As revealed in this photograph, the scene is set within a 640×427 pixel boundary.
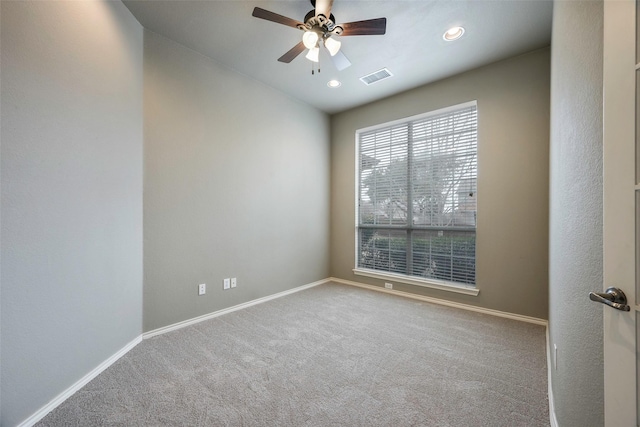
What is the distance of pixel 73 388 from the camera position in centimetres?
173

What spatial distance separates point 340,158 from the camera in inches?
181

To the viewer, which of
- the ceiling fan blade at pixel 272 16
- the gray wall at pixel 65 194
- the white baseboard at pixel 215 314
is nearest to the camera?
the gray wall at pixel 65 194

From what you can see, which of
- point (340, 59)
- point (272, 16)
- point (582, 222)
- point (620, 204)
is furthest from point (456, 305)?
point (272, 16)

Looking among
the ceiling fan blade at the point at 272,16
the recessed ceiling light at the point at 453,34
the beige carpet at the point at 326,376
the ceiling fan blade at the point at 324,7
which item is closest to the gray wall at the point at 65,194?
the beige carpet at the point at 326,376

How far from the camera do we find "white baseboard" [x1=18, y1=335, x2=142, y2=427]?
58.5 inches

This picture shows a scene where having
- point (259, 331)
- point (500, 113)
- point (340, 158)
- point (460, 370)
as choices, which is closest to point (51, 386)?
point (259, 331)

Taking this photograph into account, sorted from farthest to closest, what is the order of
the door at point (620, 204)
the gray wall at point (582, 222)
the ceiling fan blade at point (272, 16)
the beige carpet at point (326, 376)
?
the ceiling fan blade at point (272, 16)
the beige carpet at point (326, 376)
the gray wall at point (582, 222)
the door at point (620, 204)

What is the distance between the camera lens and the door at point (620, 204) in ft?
2.47

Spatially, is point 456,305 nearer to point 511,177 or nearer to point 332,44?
point 511,177

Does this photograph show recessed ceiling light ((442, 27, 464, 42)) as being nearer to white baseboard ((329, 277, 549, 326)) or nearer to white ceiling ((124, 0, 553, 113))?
white ceiling ((124, 0, 553, 113))

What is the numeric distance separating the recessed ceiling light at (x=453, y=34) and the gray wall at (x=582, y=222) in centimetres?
136

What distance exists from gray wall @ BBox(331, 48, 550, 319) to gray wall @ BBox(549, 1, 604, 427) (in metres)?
1.85

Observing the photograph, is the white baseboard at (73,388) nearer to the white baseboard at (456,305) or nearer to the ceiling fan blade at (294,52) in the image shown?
the ceiling fan blade at (294,52)

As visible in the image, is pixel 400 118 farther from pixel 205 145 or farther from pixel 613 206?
pixel 613 206
